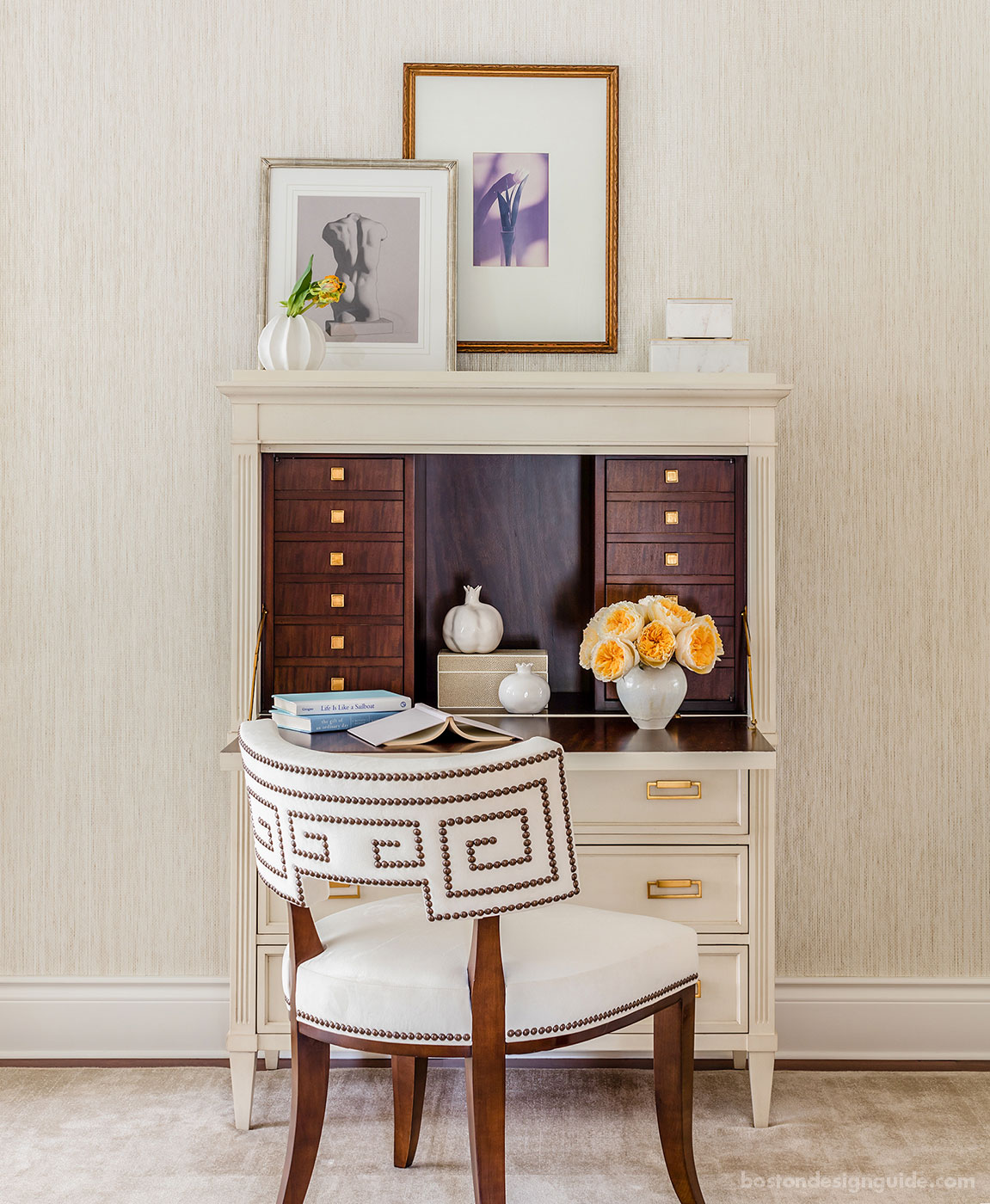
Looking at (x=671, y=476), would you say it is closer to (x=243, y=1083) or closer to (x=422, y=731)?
(x=422, y=731)

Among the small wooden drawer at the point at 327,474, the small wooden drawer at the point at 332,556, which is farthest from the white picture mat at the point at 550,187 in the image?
the small wooden drawer at the point at 332,556

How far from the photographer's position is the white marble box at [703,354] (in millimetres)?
2086

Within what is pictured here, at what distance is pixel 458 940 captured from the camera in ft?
4.85

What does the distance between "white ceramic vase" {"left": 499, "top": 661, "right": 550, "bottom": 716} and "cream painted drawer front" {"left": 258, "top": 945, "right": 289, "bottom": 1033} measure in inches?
25.5

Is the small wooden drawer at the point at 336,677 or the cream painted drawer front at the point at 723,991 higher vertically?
the small wooden drawer at the point at 336,677

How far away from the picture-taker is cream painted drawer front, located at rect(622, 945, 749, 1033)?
1.88 m

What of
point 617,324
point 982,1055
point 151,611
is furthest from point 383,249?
point 982,1055

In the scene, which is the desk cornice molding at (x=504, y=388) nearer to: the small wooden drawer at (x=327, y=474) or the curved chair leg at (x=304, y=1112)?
the small wooden drawer at (x=327, y=474)

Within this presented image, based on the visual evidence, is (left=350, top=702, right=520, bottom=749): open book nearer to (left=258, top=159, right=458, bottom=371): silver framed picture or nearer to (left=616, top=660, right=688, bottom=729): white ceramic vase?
(left=616, top=660, right=688, bottom=729): white ceramic vase

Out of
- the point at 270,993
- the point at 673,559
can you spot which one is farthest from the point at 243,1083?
the point at 673,559

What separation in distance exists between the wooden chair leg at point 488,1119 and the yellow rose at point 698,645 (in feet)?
2.64

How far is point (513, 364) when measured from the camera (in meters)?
2.28

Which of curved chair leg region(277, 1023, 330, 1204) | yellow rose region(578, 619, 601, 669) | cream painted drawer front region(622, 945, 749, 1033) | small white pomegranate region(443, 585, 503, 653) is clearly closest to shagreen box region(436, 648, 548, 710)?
small white pomegranate region(443, 585, 503, 653)

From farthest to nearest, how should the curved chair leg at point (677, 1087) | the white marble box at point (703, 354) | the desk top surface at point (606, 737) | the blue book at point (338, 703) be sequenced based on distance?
1. the white marble box at point (703, 354)
2. the blue book at point (338, 703)
3. the desk top surface at point (606, 737)
4. the curved chair leg at point (677, 1087)
